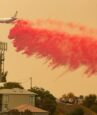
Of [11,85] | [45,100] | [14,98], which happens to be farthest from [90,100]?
[14,98]

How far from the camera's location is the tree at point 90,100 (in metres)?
109

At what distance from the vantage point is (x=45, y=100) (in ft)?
324

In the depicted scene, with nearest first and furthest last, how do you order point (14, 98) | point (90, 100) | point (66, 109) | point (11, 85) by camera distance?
point (14, 98) → point (66, 109) → point (90, 100) → point (11, 85)

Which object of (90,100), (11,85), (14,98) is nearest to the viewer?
(14,98)

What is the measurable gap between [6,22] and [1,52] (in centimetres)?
2277

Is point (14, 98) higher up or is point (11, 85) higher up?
point (11, 85)

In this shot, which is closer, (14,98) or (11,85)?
(14,98)

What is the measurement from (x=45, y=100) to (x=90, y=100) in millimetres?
17250

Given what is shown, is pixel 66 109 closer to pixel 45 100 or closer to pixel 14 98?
pixel 45 100

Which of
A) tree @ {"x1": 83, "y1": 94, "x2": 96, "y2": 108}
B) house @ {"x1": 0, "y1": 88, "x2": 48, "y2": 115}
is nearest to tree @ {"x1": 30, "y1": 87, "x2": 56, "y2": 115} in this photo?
house @ {"x1": 0, "y1": 88, "x2": 48, "y2": 115}

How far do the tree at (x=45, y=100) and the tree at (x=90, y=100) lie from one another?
34.8ft

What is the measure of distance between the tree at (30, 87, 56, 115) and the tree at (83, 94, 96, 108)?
10594 millimetres

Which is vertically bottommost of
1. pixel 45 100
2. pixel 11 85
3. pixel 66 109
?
pixel 66 109

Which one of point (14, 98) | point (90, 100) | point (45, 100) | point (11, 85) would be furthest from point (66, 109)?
point (11, 85)
